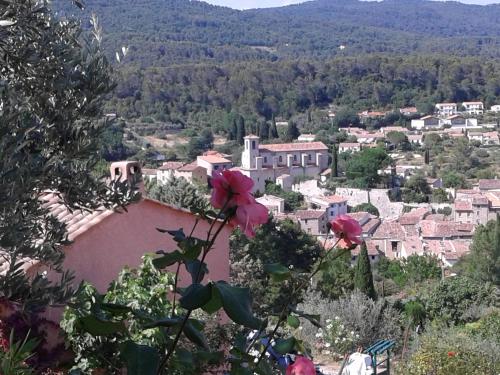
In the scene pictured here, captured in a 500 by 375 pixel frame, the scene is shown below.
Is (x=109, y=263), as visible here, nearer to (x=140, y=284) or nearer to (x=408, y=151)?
(x=140, y=284)

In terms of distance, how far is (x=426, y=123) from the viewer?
63625mm

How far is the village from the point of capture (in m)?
29.5

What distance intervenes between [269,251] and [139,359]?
46.0ft

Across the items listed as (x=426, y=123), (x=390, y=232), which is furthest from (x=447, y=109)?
(x=390, y=232)

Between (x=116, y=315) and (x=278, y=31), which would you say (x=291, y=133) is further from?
(x=278, y=31)

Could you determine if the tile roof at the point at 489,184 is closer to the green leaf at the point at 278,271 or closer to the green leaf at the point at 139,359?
the green leaf at the point at 278,271

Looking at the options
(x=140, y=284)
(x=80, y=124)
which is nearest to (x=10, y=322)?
(x=80, y=124)

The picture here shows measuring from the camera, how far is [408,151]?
54.1m

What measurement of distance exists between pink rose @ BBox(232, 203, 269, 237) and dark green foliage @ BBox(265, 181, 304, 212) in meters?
37.1

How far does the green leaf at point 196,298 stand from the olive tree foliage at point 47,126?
42 centimetres

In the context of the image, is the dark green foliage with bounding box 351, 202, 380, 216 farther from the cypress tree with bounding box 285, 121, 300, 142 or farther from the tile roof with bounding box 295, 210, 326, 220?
the cypress tree with bounding box 285, 121, 300, 142

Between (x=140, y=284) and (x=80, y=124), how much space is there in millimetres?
1480

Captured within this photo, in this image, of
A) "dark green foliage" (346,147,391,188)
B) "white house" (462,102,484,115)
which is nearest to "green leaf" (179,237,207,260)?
"dark green foliage" (346,147,391,188)

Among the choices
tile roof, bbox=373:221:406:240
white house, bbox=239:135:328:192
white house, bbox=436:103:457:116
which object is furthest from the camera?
white house, bbox=436:103:457:116
